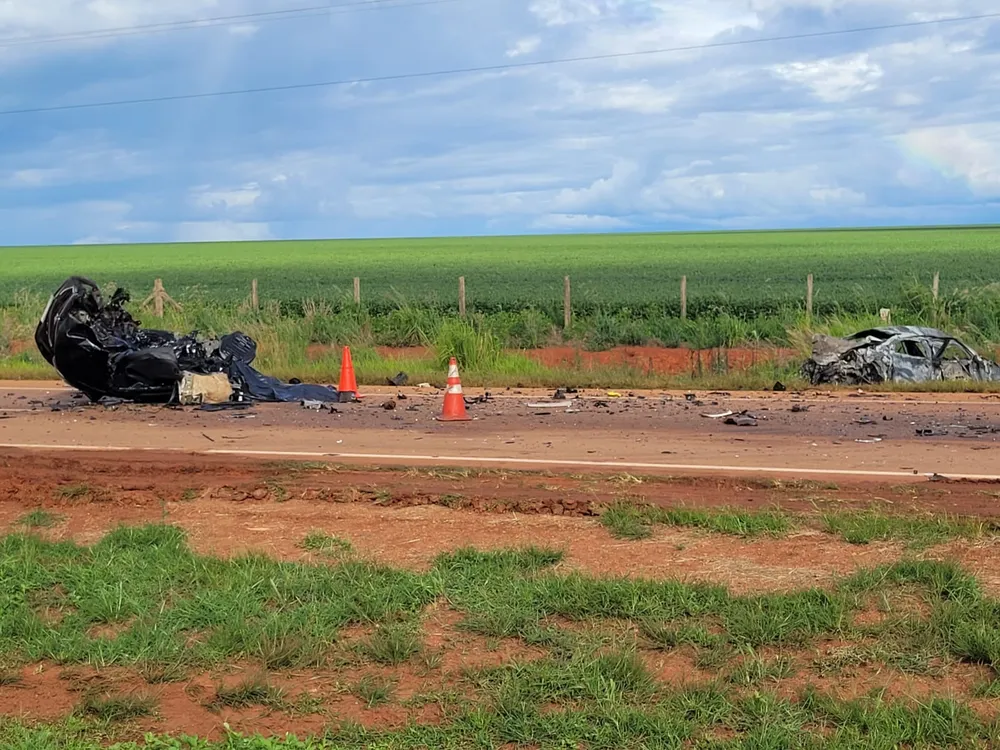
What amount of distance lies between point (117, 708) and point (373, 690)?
1125 millimetres

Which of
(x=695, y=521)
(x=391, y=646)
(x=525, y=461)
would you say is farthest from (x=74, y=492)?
(x=695, y=521)

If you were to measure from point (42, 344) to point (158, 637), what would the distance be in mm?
11483

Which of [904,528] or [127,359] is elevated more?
[127,359]

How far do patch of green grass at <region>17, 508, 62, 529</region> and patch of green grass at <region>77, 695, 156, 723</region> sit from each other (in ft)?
11.0

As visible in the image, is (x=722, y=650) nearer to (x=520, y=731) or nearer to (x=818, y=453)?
(x=520, y=731)

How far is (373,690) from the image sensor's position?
18.0 ft

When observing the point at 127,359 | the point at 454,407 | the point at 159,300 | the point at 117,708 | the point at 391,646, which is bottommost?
the point at 117,708

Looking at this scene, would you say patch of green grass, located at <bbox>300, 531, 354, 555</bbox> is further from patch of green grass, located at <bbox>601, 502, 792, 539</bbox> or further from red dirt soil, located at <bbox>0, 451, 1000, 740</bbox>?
patch of green grass, located at <bbox>601, 502, 792, 539</bbox>

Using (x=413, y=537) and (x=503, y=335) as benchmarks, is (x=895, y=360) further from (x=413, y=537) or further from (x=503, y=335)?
(x=413, y=537)

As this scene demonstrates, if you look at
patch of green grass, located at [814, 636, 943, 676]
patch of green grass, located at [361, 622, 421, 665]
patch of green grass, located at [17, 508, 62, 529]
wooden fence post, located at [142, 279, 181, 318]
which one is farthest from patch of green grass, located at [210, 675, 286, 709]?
wooden fence post, located at [142, 279, 181, 318]

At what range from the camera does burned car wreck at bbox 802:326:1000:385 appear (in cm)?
1789

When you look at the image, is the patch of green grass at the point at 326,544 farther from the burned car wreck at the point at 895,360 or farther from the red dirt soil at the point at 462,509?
the burned car wreck at the point at 895,360

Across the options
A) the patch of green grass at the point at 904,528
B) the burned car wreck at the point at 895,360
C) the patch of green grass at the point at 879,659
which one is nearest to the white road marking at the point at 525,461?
the patch of green grass at the point at 904,528

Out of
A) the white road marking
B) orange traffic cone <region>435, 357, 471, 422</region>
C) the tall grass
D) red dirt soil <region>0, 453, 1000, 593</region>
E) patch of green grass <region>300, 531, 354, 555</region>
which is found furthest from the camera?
the tall grass
